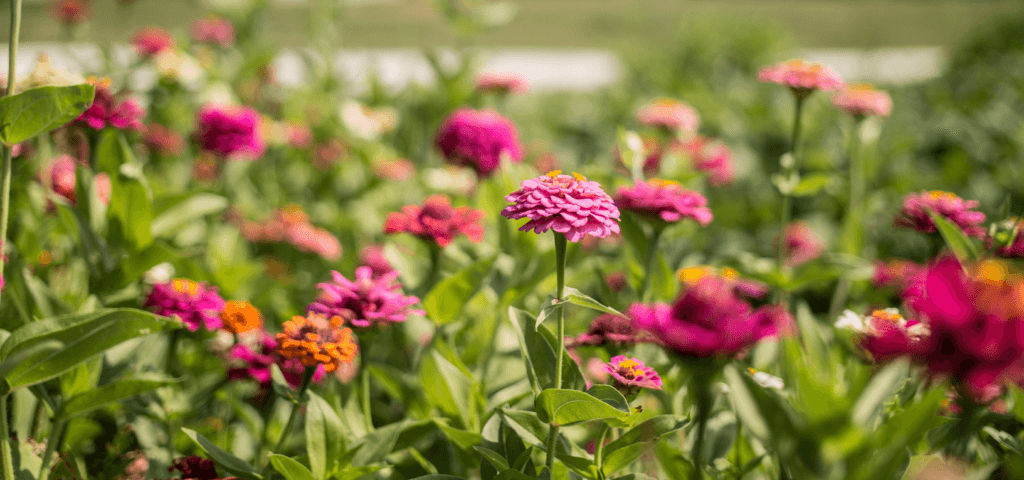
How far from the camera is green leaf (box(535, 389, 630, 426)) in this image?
0.70 meters

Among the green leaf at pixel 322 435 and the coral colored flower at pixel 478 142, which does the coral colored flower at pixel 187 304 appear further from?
the coral colored flower at pixel 478 142

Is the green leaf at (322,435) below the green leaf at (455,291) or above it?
below

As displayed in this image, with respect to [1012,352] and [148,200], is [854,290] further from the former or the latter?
[148,200]

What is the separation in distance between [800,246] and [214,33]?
2255 millimetres

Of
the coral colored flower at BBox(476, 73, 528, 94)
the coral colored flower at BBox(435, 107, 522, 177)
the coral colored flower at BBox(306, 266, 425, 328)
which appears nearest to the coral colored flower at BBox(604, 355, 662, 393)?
the coral colored flower at BBox(306, 266, 425, 328)

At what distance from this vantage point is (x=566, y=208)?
0.70m

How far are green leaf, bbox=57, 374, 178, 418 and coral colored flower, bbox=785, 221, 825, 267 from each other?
5.57 ft

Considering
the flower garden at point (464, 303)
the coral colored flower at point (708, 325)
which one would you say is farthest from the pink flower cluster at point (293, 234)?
the coral colored flower at point (708, 325)

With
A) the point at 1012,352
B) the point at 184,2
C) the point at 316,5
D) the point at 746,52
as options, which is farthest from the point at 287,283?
the point at 184,2

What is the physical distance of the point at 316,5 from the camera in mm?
2582

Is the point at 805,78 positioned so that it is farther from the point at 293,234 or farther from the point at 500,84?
the point at 293,234

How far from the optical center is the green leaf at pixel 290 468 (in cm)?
77

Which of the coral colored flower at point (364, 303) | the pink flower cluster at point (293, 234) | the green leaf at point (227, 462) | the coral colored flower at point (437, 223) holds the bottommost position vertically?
the green leaf at point (227, 462)

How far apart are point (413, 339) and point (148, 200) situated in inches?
21.3
